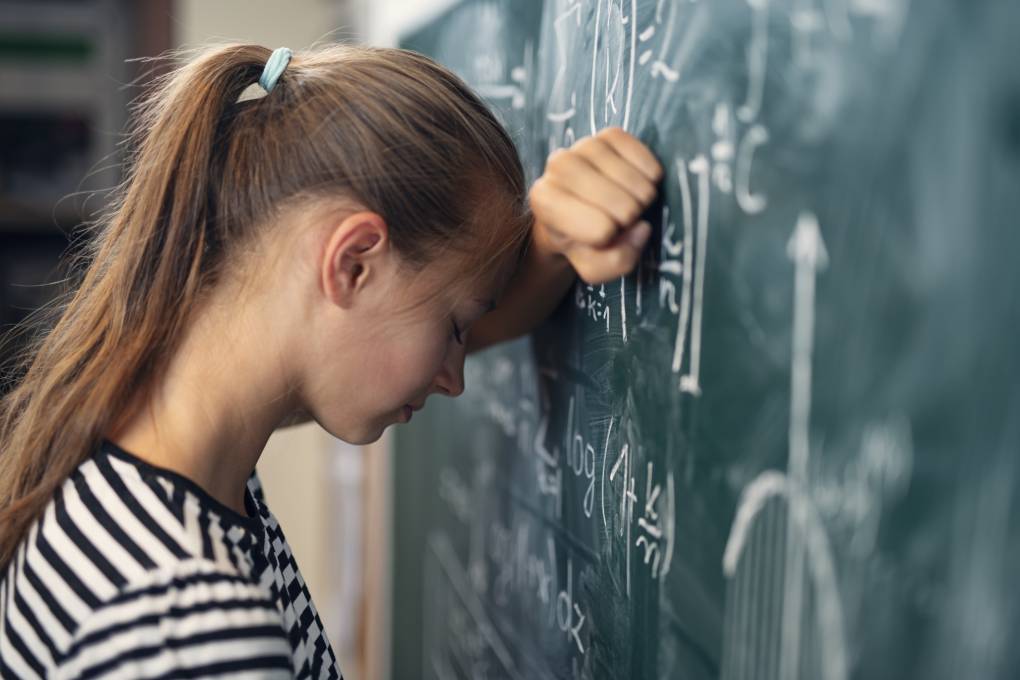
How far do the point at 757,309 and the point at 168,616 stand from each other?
1.39 feet

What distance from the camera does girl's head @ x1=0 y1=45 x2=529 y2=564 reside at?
0.78 metres

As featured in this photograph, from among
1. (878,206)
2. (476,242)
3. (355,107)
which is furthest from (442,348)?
(878,206)

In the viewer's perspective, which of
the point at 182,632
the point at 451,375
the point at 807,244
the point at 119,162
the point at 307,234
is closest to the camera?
the point at 807,244

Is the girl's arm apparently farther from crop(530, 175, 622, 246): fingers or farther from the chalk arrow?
the chalk arrow

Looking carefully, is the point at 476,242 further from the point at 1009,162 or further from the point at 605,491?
the point at 1009,162

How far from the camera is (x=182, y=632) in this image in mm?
667

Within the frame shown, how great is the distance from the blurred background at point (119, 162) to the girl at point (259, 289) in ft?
4.52

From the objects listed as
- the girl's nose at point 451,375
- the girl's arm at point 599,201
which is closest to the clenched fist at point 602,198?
the girl's arm at point 599,201

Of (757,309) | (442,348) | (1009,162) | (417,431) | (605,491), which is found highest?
(1009,162)

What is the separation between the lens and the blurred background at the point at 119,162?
2594 millimetres

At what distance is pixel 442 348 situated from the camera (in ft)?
2.82

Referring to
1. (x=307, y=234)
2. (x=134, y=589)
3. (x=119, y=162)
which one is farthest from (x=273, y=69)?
(x=119, y=162)

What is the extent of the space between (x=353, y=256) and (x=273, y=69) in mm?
178

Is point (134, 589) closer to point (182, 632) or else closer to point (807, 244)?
point (182, 632)
